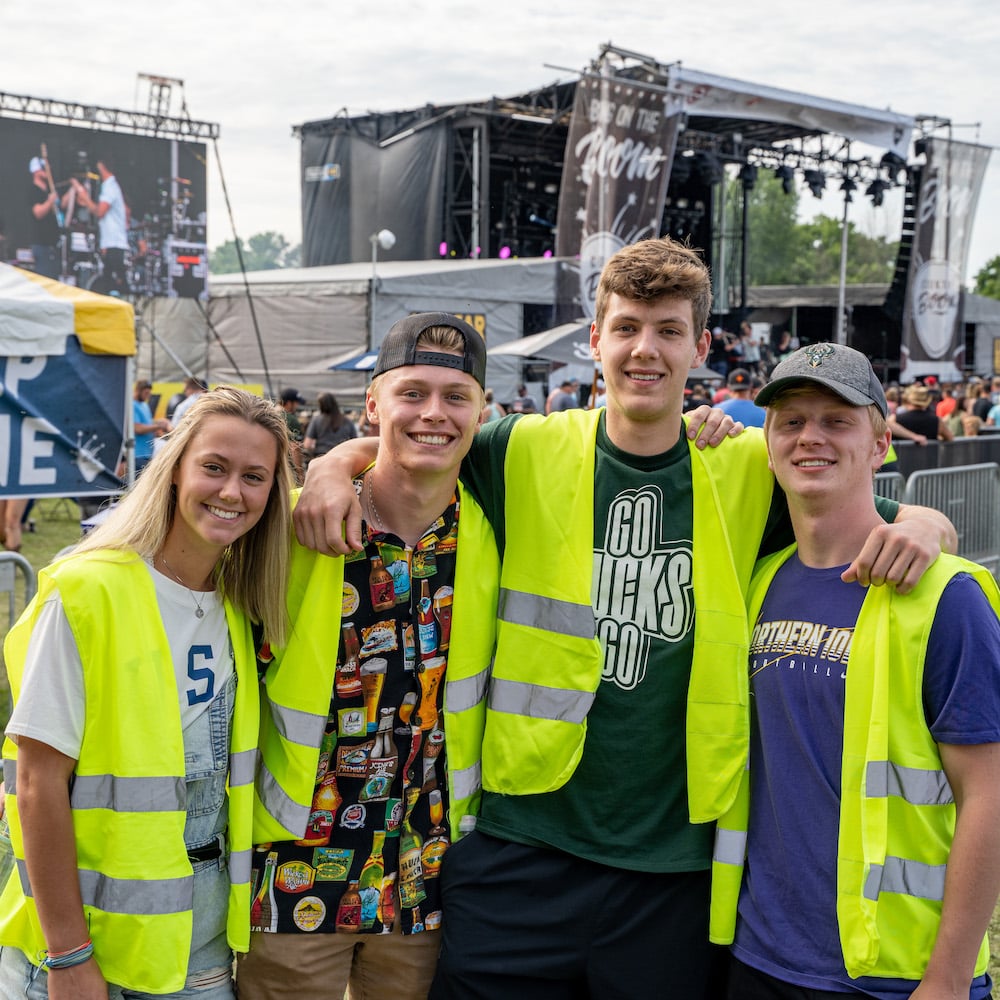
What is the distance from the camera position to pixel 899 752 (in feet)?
6.91

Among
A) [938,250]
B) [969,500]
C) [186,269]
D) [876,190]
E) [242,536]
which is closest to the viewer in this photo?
[242,536]

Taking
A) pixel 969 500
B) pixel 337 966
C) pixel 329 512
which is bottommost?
pixel 337 966

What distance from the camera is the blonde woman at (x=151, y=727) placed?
208 cm

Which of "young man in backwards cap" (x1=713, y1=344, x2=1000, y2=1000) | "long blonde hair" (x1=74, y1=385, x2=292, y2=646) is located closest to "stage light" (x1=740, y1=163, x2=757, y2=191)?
"young man in backwards cap" (x1=713, y1=344, x2=1000, y2=1000)

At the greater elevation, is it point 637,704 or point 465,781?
point 637,704

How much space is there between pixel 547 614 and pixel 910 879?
96cm

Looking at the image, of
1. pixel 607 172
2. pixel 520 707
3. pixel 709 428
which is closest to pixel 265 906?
pixel 520 707

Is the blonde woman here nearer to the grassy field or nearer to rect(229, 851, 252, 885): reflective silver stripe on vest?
rect(229, 851, 252, 885): reflective silver stripe on vest

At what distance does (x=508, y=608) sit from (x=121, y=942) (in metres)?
1.11

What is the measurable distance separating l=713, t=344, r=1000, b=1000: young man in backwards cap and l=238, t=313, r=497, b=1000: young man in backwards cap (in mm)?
715

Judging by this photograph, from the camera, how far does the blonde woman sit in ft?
6.83

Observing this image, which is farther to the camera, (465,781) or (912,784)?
(465,781)

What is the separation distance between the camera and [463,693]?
252cm

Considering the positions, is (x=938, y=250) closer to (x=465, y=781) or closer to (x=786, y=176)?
(x=786, y=176)
